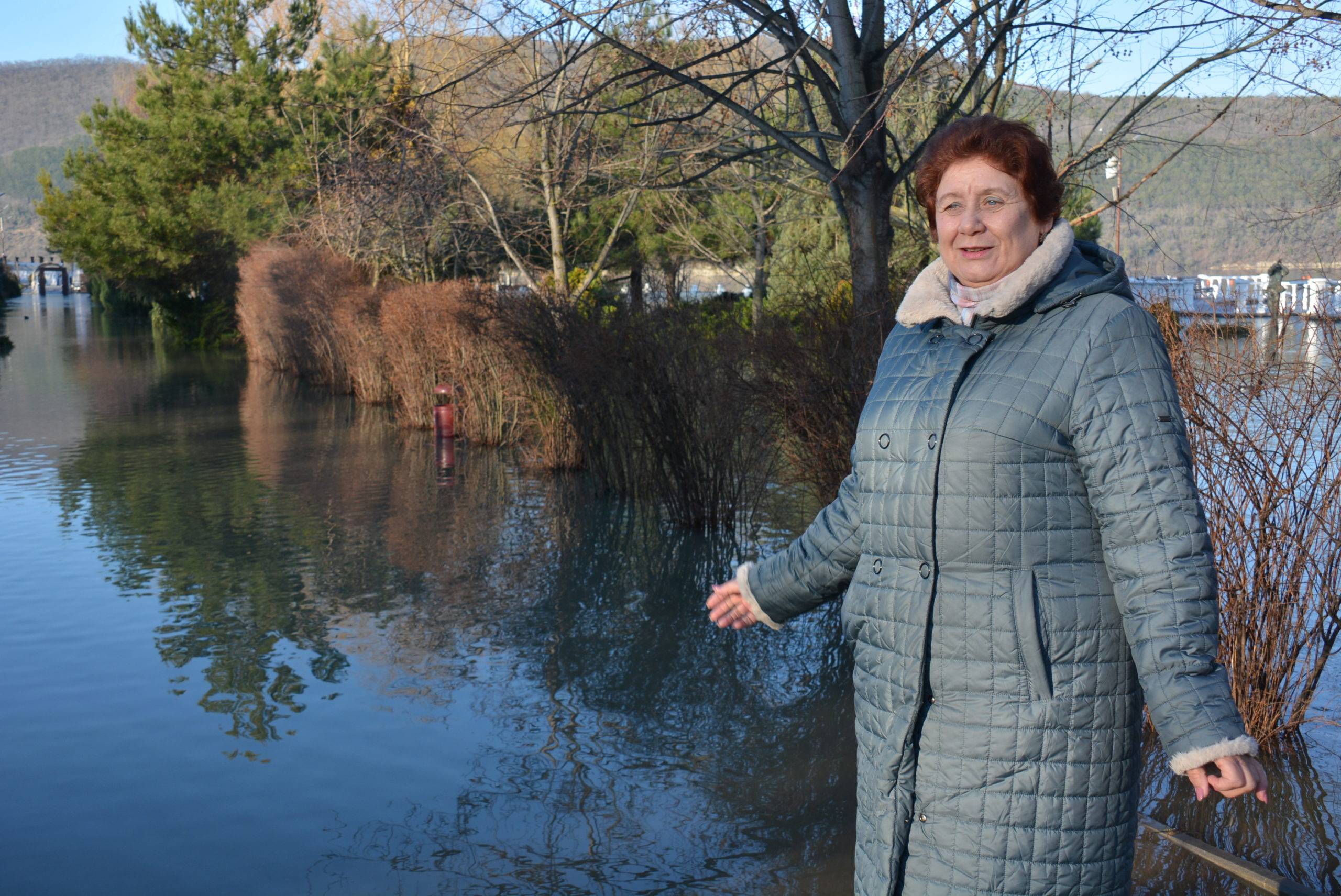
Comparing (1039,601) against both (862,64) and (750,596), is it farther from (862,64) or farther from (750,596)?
(862,64)

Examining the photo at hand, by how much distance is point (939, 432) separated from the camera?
221 cm

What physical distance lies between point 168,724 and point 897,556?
3998mm

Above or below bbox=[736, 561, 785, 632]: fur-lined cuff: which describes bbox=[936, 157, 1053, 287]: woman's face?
above

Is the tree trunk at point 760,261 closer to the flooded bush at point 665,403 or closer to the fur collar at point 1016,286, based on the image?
the flooded bush at point 665,403

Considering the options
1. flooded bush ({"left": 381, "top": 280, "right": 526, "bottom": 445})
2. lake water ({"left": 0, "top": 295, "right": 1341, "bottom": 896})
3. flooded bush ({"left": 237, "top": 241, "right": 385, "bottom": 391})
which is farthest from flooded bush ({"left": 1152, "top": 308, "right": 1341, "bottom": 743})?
flooded bush ({"left": 237, "top": 241, "right": 385, "bottom": 391})

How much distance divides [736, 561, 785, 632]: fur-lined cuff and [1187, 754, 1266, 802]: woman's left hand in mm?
974

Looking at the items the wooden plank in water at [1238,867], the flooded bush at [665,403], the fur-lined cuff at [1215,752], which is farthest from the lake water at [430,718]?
the fur-lined cuff at [1215,752]

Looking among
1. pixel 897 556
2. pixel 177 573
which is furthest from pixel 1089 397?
pixel 177 573

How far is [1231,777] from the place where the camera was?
6.32 ft

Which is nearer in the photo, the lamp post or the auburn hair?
the auburn hair

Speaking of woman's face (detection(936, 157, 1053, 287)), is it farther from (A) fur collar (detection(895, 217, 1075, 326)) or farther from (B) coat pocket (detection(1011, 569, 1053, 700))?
(B) coat pocket (detection(1011, 569, 1053, 700))

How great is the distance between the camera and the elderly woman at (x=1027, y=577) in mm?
1990

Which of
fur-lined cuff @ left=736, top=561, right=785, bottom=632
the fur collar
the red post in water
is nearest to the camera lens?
the fur collar

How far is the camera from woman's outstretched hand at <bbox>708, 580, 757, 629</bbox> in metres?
2.78
